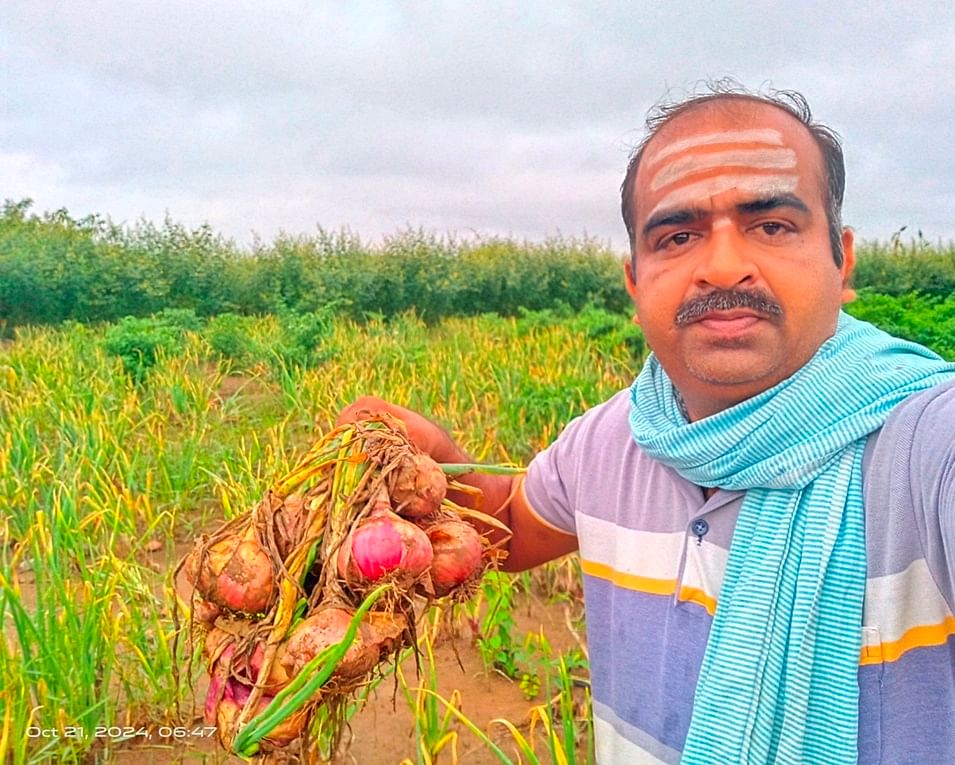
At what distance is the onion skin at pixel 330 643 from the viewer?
33.7 inches

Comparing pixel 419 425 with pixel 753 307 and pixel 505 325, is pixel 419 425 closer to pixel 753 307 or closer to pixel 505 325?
pixel 753 307

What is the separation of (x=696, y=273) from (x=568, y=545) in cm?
57

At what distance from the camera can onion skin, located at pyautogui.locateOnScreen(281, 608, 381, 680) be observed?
2.81 feet

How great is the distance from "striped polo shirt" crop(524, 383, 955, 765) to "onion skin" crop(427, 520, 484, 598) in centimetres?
25

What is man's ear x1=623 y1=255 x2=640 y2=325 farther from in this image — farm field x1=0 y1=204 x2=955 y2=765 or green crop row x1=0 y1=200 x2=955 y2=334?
green crop row x1=0 y1=200 x2=955 y2=334

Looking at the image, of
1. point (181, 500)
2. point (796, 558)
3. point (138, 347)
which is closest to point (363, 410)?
point (796, 558)

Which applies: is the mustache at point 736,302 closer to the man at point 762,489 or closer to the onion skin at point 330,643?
the man at point 762,489

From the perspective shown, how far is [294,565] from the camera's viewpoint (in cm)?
94

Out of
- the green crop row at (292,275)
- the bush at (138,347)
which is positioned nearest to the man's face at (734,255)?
the bush at (138,347)

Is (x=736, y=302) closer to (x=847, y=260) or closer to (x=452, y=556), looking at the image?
(x=847, y=260)

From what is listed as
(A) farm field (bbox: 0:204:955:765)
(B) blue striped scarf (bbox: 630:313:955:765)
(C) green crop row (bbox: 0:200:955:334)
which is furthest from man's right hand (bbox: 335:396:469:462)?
(C) green crop row (bbox: 0:200:955:334)

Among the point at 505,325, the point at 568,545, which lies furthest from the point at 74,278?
the point at 568,545

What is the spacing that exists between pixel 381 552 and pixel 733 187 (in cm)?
65

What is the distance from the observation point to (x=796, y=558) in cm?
93
